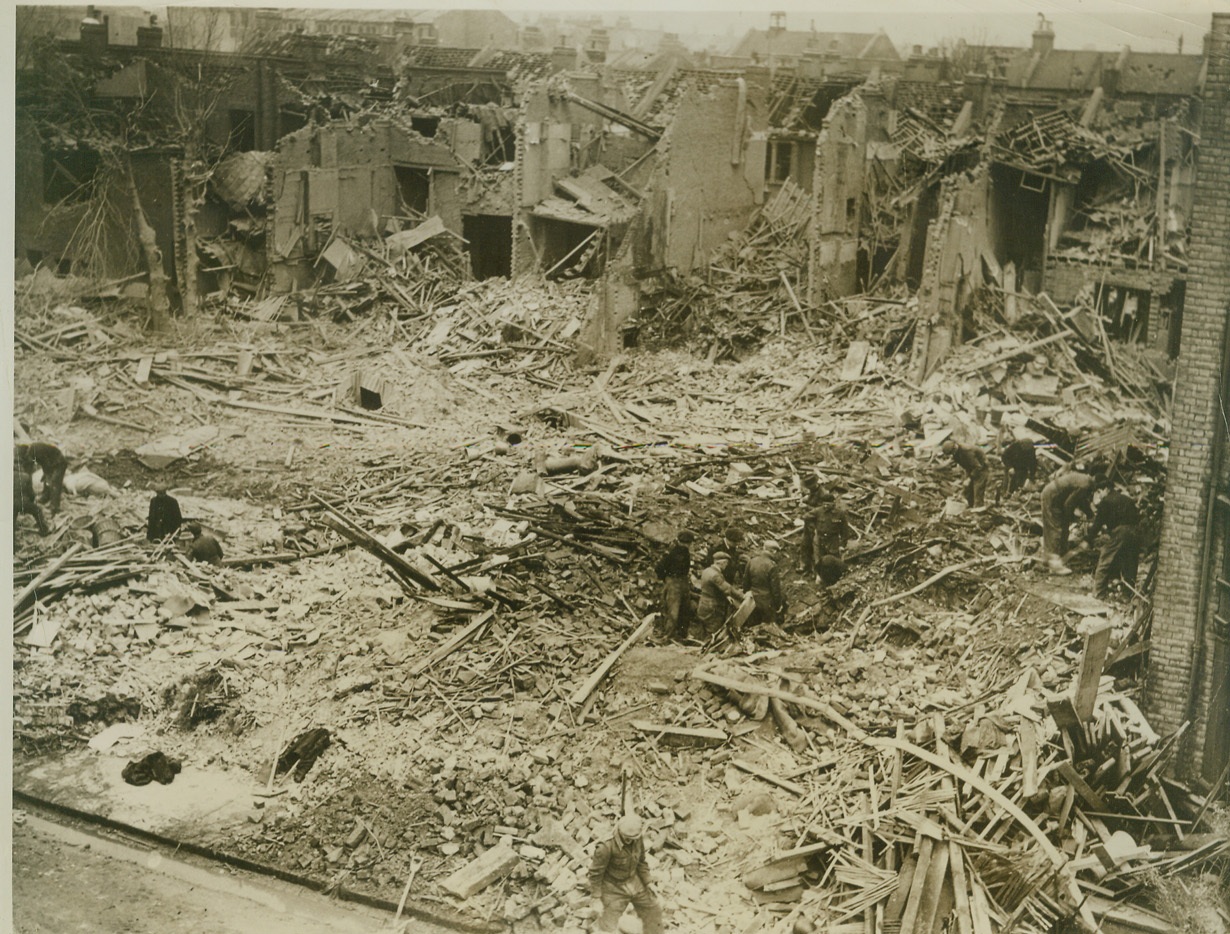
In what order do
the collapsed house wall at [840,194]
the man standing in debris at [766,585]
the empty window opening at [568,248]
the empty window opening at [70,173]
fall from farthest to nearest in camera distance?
the empty window opening at [70,173]
the empty window opening at [568,248]
the man standing in debris at [766,585]
the collapsed house wall at [840,194]

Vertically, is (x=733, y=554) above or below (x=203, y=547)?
above

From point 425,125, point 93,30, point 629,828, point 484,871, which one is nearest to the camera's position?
point 629,828

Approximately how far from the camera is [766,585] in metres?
5.43

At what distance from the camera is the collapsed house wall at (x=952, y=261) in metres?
5.38

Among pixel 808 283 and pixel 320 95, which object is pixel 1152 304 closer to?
pixel 808 283

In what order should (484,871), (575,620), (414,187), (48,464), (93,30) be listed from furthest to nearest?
(48,464) < (93,30) < (414,187) < (575,620) < (484,871)

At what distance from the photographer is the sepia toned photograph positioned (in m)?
5.23

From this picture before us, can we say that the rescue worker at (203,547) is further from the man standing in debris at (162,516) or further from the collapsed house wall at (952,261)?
the collapsed house wall at (952,261)

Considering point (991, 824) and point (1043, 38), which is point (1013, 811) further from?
point (1043, 38)

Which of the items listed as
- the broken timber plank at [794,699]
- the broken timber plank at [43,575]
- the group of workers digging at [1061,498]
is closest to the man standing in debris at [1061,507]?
the group of workers digging at [1061,498]

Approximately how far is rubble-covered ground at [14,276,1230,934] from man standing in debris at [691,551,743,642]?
10 centimetres

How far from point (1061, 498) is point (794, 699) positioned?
1544 mm

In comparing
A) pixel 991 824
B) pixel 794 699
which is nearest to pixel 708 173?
pixel 794 699

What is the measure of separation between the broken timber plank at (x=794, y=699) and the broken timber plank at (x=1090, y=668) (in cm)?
100
